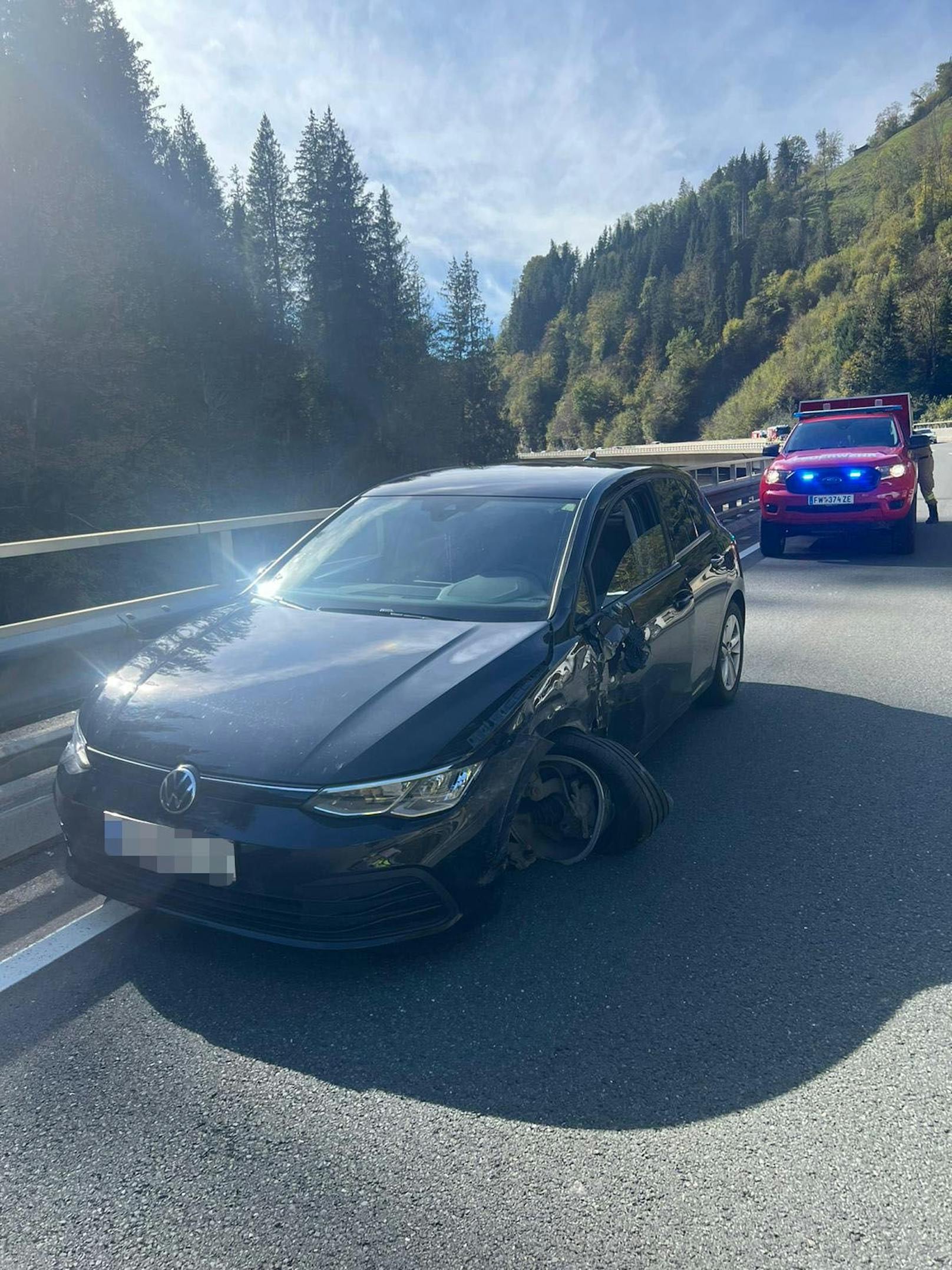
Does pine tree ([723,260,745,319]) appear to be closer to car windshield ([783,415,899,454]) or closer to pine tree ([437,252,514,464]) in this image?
pine tree ([437,252,514,464])

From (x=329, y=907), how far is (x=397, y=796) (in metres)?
0.37

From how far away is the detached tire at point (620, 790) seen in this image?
11.7 ft

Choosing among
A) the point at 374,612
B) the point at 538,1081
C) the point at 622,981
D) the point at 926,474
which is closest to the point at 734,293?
the point at 926,474

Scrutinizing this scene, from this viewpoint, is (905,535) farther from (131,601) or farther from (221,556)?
(131,601)

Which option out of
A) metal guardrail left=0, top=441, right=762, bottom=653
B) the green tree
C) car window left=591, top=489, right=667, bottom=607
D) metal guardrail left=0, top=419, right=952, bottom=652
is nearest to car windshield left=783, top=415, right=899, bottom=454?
metal guardrail left=0, top=419, right=952, bottom=652

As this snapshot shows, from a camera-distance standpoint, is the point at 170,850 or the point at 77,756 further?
the point at 77,756

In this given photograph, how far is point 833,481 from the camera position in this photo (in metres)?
12.2

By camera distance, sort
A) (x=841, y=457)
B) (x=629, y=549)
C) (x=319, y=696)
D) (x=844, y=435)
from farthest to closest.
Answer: (x=844, y=435)
(x=841, y=457)
(x=629, y=549)
(x=319, y=696)

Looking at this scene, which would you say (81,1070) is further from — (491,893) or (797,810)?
(797,810)

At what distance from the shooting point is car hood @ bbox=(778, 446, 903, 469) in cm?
1216

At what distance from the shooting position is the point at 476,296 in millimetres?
75812

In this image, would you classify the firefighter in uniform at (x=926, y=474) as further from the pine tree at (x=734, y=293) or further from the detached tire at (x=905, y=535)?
the pine tree at (x=734, y=293)

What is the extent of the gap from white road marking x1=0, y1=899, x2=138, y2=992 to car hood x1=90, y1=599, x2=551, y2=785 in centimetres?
67

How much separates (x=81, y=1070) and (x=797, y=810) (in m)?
3.13
